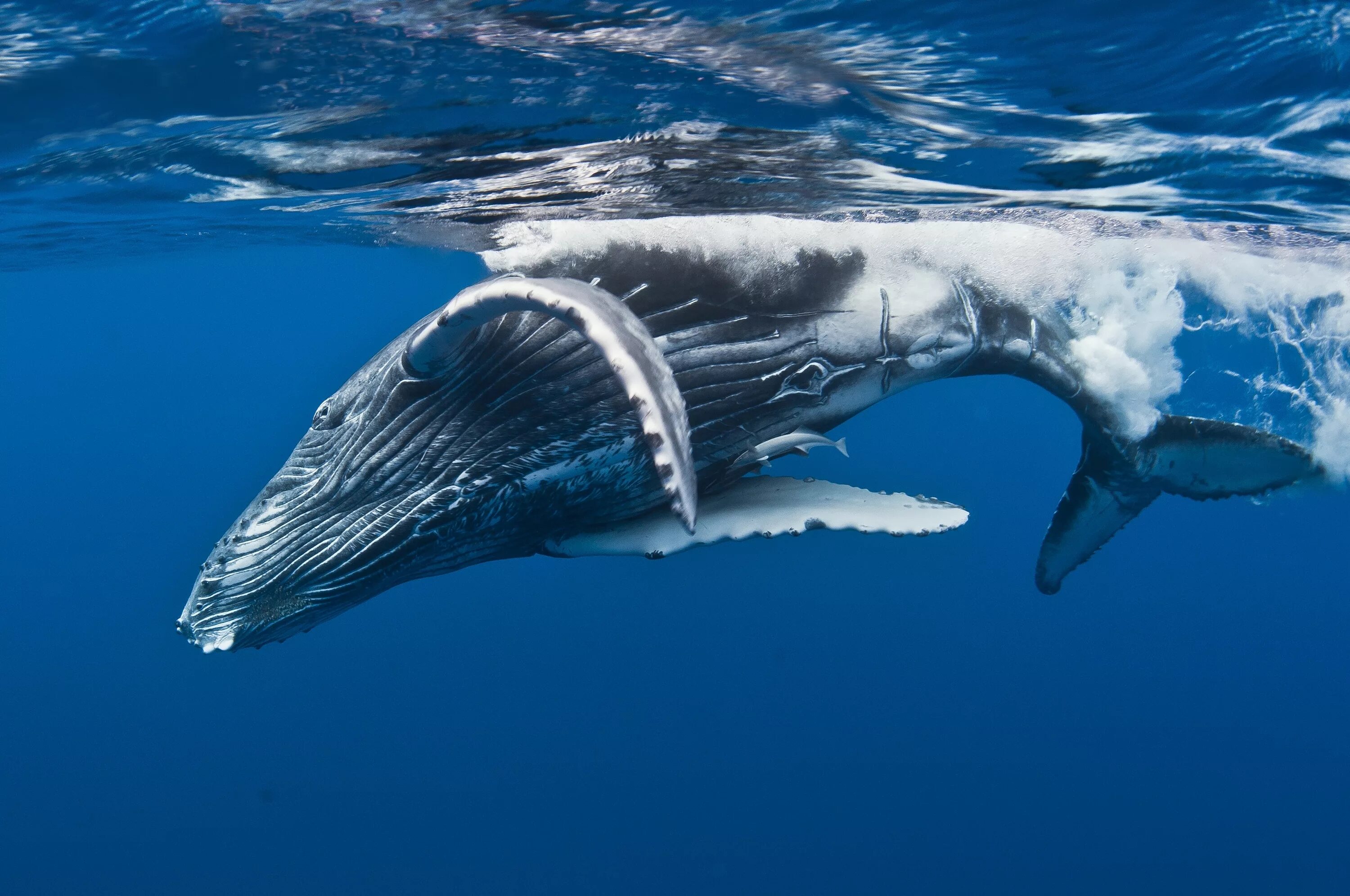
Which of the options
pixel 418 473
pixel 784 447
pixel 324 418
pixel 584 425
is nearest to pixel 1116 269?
pixel 784 447

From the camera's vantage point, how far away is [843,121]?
21.1 ft

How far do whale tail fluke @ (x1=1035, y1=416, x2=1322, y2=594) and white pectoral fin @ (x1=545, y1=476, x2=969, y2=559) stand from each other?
233 cm

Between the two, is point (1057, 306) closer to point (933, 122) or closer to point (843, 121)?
point (933, 122)

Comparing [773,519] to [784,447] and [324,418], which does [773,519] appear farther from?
[324,418]

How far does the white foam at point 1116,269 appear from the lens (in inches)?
223

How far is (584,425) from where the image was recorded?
4434mm

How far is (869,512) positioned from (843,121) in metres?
3.45

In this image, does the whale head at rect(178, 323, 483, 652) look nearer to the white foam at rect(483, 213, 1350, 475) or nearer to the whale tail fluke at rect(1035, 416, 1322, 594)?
the white foam at rect(483, 213, 1350, 475)

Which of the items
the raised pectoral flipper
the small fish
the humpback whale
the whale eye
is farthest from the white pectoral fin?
the whale eye

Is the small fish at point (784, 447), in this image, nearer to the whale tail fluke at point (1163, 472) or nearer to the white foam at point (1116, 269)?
the white foam at point (1116, 269)

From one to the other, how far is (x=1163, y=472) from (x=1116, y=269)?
2.35 m

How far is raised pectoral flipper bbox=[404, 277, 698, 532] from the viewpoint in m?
2.97

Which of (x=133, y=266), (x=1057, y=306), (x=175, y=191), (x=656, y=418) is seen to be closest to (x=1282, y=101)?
(x=1057, y=306)

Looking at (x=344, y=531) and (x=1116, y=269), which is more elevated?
(x=1116, y=269)
